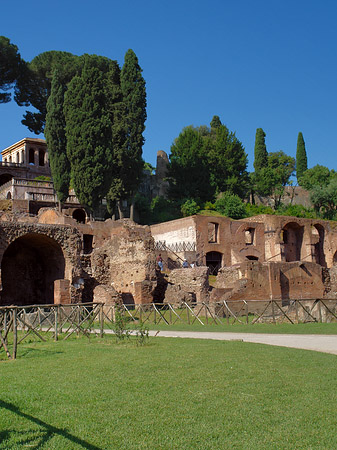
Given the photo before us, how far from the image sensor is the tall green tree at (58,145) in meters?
42.1

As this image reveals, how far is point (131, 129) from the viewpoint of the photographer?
1689 inches

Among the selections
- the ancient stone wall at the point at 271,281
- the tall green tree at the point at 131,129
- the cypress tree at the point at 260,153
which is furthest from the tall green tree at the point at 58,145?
the cypress tree at the point at 260,153

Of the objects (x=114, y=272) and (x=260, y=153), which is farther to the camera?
(x=260, y=153)

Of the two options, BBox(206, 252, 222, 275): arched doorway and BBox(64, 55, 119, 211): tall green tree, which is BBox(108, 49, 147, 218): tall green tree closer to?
BBox(64, 55, 119, 211): tall green tree

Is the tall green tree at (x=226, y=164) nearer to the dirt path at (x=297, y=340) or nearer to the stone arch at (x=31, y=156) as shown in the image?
the stone arch at (x=31, y=156)

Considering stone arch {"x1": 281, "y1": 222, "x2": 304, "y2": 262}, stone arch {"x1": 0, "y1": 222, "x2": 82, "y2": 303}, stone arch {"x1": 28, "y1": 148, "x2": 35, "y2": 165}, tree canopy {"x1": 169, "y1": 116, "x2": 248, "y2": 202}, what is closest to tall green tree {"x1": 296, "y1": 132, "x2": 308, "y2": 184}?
tree canopy {"x1": 169, "y1": 116, "x2": 248, "y2": 202}

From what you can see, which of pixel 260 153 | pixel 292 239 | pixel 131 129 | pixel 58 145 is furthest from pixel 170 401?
pixel 260 153

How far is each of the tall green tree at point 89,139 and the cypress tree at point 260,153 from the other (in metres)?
34.4

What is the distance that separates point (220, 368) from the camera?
8195 mm

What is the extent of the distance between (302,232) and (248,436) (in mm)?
41820

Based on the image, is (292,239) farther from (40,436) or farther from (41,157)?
(40,436)

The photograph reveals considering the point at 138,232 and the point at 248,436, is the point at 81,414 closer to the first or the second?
the point at 248,436

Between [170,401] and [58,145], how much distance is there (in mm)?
39169

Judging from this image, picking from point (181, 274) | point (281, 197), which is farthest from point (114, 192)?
point (281, 197)
